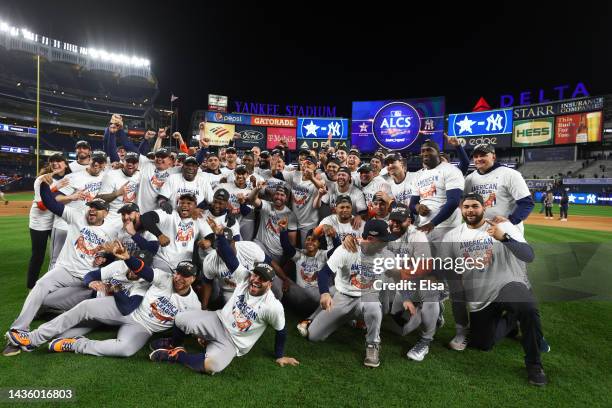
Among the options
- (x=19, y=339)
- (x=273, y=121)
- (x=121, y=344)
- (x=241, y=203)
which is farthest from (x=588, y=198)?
(x=19, y=339)

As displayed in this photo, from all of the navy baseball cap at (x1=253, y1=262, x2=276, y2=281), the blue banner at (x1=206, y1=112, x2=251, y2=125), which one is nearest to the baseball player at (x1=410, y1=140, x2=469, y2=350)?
the navy baseball cap at (x1=253, y1=262, x2=276, y2=281)

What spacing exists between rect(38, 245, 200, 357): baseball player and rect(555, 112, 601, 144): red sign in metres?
45.0

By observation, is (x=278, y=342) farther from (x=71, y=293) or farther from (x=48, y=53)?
(x=48, y=53)

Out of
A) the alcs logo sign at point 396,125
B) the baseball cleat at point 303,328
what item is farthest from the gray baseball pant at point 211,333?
the alcs logo sign at point 396,125

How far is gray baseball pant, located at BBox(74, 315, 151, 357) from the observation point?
13.2ft

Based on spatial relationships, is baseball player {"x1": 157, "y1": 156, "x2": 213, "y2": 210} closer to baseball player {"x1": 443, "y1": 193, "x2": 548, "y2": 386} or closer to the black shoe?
baseball player {"x1": 443, "y1": 193, "x2": 548, "y2": 386}

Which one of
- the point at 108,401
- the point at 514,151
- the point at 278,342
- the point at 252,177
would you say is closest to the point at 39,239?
the point at 252,177

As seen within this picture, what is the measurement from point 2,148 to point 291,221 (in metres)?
54.3

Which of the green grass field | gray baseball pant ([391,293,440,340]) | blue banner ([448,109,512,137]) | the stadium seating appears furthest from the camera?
the stadium seating

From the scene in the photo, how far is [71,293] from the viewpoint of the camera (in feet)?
16.0

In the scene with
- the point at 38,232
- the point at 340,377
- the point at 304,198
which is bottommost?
the point at 340,377

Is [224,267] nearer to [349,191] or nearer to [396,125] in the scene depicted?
[349,191]

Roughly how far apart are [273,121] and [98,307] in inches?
1396

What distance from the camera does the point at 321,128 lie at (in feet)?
121
